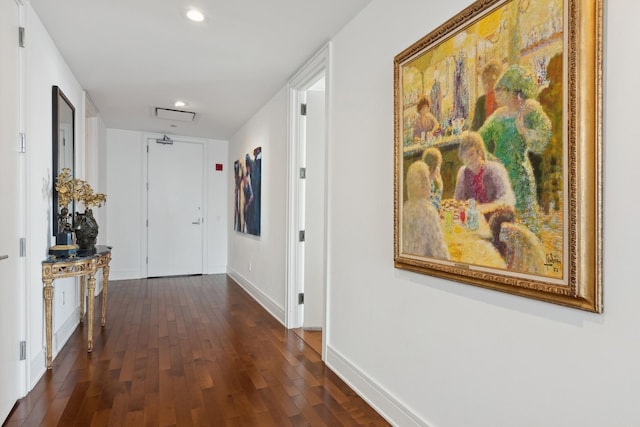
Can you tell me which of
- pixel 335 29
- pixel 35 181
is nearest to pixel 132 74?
pixel 35 181

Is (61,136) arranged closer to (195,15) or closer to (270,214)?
(195,15)

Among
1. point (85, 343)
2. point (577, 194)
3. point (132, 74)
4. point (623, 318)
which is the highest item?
point (132, 74)

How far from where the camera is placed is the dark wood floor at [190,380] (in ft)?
6.52

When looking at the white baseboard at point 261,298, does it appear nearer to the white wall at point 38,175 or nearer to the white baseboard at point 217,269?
the white baseboard at point 217,269

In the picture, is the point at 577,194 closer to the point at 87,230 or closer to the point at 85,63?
the point at 87,230

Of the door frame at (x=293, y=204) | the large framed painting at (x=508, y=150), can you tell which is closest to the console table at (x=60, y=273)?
the door frame at (x=293, y=204)

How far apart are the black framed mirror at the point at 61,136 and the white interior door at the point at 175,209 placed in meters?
2.54

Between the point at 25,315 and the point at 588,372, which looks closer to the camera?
the point at 588,372

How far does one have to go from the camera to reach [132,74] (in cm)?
335

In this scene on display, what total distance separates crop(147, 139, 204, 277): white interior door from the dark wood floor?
2.18m

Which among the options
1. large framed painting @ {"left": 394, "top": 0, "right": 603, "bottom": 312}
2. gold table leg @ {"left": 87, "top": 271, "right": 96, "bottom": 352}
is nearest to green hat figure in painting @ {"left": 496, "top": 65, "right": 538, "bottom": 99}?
large framed painting @ {"left": 394, "top": 0, "right": 603, "bottom": 312}

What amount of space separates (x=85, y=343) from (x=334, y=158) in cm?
258

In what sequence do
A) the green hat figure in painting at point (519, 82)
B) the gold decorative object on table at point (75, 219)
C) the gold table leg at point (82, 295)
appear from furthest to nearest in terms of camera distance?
the gold table leg at point (82, 295) → the gold decorative object on table at point (75, 219) → the green hat figure in painting at point (519, 82)

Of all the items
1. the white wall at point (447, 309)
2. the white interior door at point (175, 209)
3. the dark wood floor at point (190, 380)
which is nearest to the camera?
the white wall at point (447, 309)
